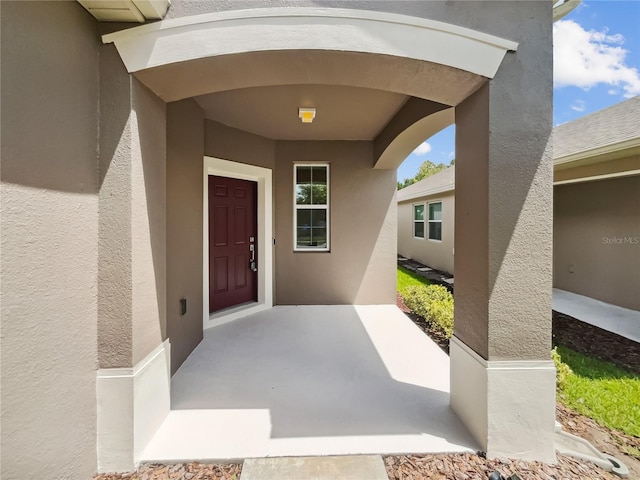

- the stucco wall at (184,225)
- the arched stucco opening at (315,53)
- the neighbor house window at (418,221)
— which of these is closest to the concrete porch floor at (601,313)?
the arched stucco opening at (315,53)

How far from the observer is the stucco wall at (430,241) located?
32.8 ft

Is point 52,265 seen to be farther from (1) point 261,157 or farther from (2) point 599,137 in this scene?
(2) point 599,137

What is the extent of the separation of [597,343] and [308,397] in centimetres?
430

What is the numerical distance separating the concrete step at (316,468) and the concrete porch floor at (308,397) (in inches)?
2.2

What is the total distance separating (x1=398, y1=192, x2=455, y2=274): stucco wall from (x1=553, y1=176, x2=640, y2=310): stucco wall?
3.16 meters

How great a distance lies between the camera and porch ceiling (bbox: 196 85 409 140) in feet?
11.5

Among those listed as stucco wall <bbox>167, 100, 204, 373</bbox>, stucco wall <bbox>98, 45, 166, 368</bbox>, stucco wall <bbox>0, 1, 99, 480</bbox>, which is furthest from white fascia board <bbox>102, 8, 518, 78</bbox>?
stucco wall <bbox>167, 100, 204, 373</bbox>

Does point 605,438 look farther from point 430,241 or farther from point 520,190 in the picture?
point 430,241

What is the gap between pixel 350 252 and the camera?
5.70m

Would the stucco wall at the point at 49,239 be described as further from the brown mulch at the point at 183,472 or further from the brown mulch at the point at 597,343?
the brown mulch at the point at 597,343

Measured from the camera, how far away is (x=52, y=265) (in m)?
1.67

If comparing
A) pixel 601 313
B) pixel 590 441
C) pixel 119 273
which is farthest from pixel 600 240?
pixel 119 273

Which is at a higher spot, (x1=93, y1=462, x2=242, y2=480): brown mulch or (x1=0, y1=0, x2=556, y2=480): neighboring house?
(x1=0, y1=0, x2=556, y2=480): neighboring house

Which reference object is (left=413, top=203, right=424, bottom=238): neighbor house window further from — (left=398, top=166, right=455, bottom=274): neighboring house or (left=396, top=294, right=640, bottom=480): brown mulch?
(left=396, top=294, right=640, bottom=480): brown mulch
